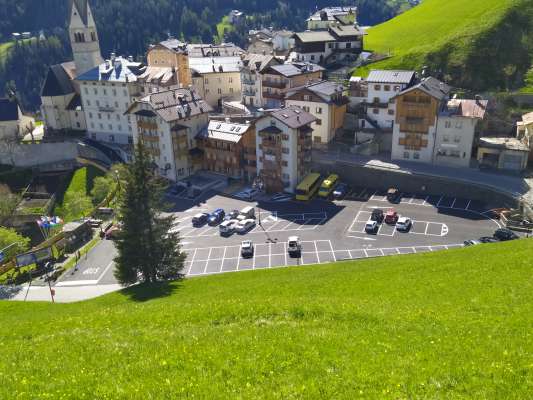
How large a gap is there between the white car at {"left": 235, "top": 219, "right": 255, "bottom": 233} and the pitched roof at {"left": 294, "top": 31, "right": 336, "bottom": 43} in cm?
7106

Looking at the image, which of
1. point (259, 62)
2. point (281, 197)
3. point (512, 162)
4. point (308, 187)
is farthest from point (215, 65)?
point (512, 162)

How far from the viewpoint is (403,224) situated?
64.8 meters

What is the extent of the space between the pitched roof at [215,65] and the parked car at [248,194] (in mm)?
44829

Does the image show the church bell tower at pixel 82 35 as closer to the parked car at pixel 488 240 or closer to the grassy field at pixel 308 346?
the parked car at pixel 488 240

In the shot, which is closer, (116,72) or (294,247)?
(294,247)

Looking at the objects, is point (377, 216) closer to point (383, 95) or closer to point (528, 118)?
point (383, 95)

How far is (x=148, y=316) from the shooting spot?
27812 mm

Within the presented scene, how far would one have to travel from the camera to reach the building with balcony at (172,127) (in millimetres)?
88375

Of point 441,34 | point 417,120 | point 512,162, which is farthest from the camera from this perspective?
point 441,34

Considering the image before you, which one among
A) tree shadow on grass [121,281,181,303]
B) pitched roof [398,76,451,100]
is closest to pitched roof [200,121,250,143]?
pitched roof [398,76,451,100]

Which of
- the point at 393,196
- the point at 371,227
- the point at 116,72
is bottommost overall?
the point at 371,227

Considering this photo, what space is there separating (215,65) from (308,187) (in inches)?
2250

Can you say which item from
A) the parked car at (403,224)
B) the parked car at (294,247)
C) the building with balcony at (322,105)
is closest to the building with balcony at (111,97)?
the building with balcony at (322,105)

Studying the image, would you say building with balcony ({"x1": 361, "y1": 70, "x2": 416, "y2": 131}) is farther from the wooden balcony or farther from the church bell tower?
the church bell tower
